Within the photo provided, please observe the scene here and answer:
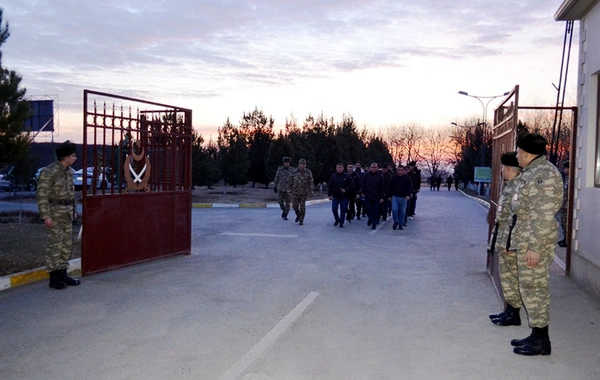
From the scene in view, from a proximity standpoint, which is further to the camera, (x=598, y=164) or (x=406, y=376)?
(x=598, y=164)

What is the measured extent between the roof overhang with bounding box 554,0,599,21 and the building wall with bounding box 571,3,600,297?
0.09 meters

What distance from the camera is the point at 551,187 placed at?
5.33m

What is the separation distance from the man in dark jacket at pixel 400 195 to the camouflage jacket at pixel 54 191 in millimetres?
9852

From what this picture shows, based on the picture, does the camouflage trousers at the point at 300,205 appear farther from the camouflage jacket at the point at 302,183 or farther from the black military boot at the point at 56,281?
the black military boot at the point at 56,281

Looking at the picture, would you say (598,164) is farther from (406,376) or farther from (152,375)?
(152,375)

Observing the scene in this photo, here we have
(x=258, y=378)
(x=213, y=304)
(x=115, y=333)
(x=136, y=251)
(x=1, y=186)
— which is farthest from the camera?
(x=1, y=186)

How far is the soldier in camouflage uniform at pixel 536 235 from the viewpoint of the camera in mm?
5328

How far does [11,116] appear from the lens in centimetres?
902

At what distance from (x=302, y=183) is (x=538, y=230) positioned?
492 inches

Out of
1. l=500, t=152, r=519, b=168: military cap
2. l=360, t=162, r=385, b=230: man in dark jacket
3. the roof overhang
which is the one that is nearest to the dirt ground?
l=500, t=152, r=519, b=168: military cap

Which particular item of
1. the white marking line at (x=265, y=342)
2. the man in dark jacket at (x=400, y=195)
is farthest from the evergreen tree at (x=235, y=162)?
the white marking line at (x=265, y=342)

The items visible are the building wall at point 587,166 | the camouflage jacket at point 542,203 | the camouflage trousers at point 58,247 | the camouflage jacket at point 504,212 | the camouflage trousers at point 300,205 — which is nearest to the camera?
the camouflage jacket at point 542,203

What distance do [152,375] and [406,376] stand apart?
1957 millimetres

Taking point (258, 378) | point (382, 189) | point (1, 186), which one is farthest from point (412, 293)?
point (1, 186)
